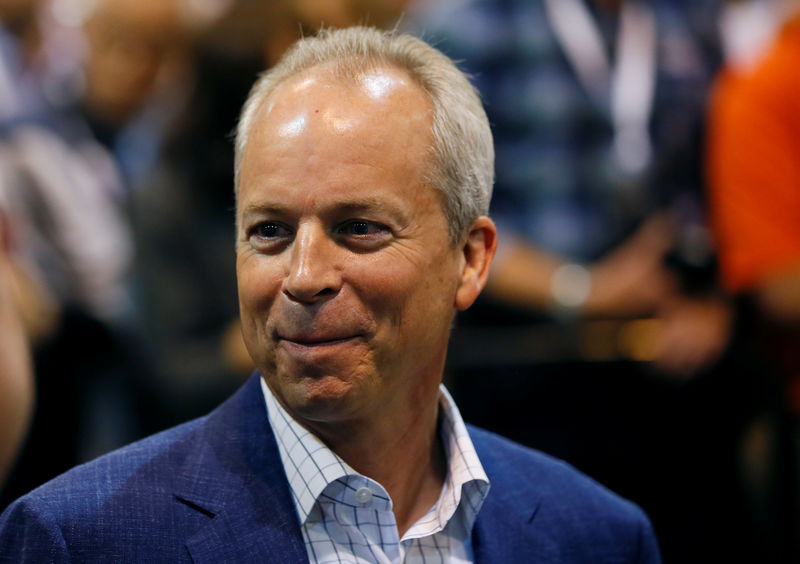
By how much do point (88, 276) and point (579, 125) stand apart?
180 cm

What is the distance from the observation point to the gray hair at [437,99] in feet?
6.10

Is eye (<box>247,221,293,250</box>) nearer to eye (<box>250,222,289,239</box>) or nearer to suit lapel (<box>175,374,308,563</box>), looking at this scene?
eye (<box>250,222,289,239</box>)

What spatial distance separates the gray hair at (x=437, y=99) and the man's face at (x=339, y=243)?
3 cm

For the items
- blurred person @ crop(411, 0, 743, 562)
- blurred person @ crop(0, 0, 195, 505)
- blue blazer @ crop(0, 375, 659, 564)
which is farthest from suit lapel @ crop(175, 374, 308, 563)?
blurred person @ crop(411, 0, 743, 562)

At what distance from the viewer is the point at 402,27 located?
3.56 metres

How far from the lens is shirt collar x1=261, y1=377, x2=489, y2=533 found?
1.78 meters

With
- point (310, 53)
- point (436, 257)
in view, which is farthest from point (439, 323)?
point (310, 53)

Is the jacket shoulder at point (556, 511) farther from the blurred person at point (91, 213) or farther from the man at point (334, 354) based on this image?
the blurred person at point (91, 213)

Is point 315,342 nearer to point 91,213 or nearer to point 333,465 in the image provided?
point 333,465

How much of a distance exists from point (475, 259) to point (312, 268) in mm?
410

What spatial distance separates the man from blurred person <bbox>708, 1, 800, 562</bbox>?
1371 mm

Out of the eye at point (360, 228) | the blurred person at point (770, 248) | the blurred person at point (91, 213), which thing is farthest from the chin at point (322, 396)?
the blurred person at point (770, 248)

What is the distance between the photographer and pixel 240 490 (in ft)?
5.88

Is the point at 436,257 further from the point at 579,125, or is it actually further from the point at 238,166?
the point at 579,125
